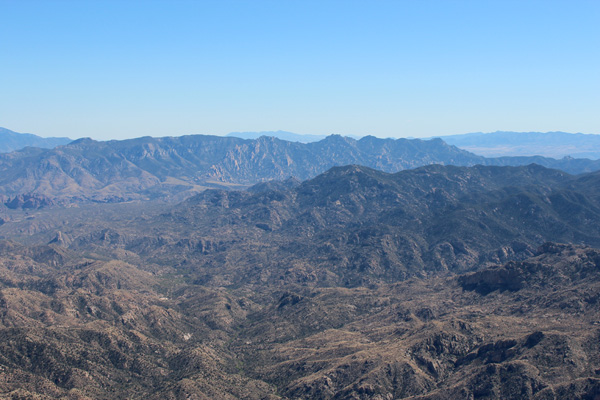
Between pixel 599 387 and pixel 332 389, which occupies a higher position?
pixel 599 387

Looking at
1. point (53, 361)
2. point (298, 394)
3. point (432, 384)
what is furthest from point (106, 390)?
point (432, 384)

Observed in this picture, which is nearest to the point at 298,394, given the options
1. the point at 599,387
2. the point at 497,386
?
the point at 497,386

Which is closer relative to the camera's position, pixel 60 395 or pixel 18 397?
pixel 18 397

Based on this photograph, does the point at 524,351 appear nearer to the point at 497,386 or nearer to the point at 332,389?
the point at 497,386

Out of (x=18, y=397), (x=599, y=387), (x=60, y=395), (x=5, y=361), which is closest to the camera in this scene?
(x=599, y=387)

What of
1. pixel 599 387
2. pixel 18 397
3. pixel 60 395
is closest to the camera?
pixel 599 387

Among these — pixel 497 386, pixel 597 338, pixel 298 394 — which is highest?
pixel 597 338

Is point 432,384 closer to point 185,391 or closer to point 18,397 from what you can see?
point 185,391

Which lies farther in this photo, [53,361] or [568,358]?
[53,361]

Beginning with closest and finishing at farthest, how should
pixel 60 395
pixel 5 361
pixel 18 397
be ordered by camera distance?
pixel 18 397 < pixel 60 395 < pixel 5 361
